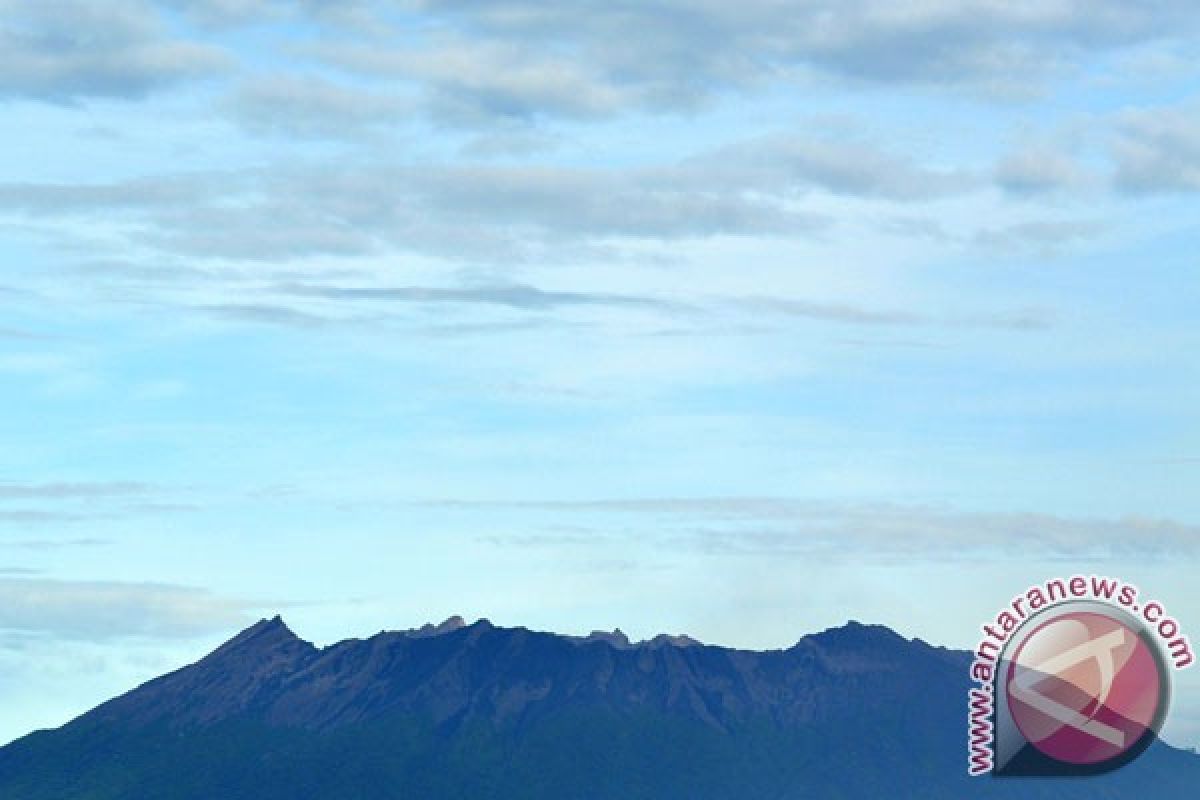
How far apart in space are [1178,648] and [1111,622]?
4.38 metres

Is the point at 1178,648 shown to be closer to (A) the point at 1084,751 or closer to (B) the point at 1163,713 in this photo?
(B) the point at 1163,713

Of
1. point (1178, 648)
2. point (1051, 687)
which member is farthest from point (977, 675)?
point (1178, 648)

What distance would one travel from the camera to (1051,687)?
122 metres

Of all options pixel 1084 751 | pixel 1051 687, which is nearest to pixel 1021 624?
pixel 1051 687

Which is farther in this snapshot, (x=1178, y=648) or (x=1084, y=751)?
(x=1084, y=751)

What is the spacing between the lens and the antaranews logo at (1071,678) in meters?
120

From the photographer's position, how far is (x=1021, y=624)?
119438 mm

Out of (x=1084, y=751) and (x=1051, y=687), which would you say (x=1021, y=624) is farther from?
(x=1084, y=751)

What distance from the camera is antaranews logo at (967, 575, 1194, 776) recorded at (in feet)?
392

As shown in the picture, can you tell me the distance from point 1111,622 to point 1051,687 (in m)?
5.41

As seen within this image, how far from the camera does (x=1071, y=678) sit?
398 ft

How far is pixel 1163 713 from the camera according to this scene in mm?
121188

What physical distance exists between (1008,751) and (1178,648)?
13.1 meters

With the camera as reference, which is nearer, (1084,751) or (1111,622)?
(1111,622)
